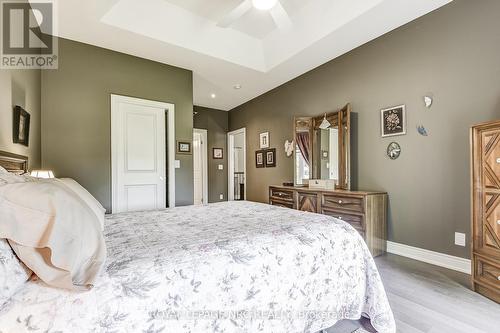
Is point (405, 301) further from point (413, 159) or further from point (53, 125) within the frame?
point (53, 125)

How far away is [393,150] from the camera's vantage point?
9.64 feet

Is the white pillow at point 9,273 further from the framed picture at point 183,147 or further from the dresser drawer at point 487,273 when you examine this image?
the framed picture at point 183,147

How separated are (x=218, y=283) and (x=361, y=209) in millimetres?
2218

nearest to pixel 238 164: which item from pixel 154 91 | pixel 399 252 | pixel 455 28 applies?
pixel 154 91

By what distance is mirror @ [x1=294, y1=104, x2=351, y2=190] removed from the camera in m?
3.31

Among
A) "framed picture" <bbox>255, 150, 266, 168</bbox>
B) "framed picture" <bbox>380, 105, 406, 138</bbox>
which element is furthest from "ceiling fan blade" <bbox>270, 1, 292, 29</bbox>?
"framed picture" <bbox>255, 150, 266, 168</bbox>

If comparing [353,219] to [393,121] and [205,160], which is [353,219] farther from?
[205,160]

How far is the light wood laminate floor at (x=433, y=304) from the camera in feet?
5.11

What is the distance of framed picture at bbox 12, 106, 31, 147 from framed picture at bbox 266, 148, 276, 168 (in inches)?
143

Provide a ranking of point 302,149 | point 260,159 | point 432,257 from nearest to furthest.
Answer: point 432,257
point 302,149
point 260,159

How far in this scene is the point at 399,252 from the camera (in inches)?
113

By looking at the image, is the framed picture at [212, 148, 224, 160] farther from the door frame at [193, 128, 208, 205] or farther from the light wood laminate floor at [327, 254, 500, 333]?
the light wood laminate floor at [327, 254, 500, 333]

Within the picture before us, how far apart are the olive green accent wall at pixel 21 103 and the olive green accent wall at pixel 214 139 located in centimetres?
331

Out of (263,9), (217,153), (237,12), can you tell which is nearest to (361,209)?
(263,9)
